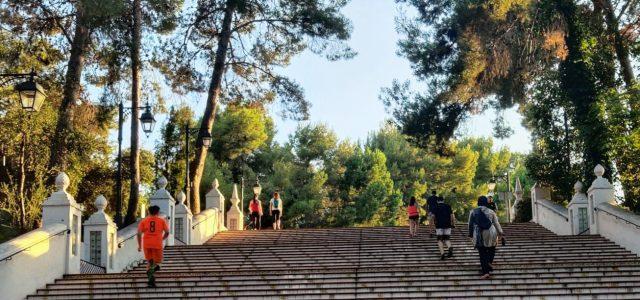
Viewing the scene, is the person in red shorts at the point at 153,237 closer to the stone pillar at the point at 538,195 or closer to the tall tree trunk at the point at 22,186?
the tall tree trunk at the point at 22,186

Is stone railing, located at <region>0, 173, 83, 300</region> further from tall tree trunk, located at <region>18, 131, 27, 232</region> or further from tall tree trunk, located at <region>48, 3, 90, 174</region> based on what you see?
tall tree trunk, located at <region>48, 3, 90, 174</region>

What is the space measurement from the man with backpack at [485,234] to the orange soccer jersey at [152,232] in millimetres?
4794

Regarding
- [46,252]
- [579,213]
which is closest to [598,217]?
[579,213]

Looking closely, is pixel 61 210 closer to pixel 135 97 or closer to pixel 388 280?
pixel 388 280

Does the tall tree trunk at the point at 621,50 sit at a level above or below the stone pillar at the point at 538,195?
above

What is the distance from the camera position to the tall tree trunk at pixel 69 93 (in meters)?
24.0

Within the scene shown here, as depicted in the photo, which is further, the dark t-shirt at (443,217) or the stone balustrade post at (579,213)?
the stone balustrade post at (579,213)

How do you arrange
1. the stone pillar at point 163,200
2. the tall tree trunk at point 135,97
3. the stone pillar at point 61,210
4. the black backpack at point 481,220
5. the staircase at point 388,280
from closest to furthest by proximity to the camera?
the staircase at point 388,280 → the black backpack at point 481,220 → the stone pillar at point 61,210 → the stone pillar at point 163,200 → the tall tree trunk at point 135,97

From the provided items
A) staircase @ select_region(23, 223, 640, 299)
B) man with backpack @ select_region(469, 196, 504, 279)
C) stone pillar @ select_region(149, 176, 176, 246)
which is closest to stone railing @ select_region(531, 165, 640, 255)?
staircase @ select_region(23, 223, 640, 299)

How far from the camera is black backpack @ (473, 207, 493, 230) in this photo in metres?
13.9

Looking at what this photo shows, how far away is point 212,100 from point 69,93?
6347 millimetres

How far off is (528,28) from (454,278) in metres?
16.9

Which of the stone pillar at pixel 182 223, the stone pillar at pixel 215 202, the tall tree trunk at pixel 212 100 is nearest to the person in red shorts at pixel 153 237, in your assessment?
the stone pillar at pixel 182 223

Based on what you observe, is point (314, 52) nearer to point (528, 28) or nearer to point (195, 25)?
point (195, 25)
